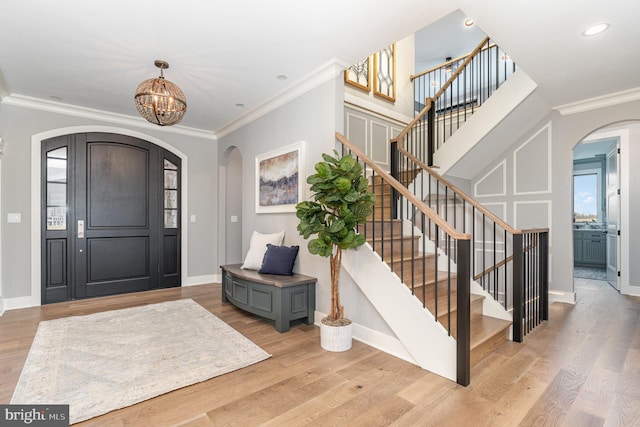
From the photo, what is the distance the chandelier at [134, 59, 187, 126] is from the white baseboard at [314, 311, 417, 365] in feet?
9.11

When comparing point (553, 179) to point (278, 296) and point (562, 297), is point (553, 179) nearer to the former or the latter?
point (562, 297)

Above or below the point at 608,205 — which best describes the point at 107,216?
below

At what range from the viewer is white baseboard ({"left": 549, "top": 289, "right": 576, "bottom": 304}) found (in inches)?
169

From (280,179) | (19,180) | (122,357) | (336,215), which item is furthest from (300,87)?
(19,180)

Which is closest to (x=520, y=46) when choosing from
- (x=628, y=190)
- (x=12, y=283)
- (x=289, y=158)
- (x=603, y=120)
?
(x=603, y=120)

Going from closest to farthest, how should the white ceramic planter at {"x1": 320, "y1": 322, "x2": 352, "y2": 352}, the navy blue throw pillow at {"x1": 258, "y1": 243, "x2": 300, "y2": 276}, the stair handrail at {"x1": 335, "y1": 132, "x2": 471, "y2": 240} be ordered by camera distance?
the stair handrail at {"x1": 335, "y1": 132, "x2": 471, "y2": 240}, the white ceramic planter at {"x1": 320, "y1": 322, "x2": 352, "y2": 352}, the navy blue throw pillow at {"x1": 258, "y1": 243, "x2": 300, "y2": 276}

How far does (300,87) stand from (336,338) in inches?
109

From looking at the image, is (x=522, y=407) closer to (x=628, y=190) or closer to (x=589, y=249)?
(x=628, y=190)

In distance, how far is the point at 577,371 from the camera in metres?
2.36

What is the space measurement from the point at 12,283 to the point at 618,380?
6.46 metres

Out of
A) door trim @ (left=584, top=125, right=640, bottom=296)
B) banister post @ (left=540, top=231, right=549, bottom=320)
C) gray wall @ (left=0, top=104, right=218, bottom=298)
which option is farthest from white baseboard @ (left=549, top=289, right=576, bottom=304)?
gray wall @ (left=0, top=104, right=218, bottom=298)

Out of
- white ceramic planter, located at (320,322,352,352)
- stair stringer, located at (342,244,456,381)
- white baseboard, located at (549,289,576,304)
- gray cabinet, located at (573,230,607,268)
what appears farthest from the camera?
gray cabinet, located at (573,230,607,268)

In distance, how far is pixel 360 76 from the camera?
15.4 ft

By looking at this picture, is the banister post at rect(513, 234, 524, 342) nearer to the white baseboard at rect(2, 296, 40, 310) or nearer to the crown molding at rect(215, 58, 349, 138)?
the crown molding at rect(215, 58, 349, 138)
